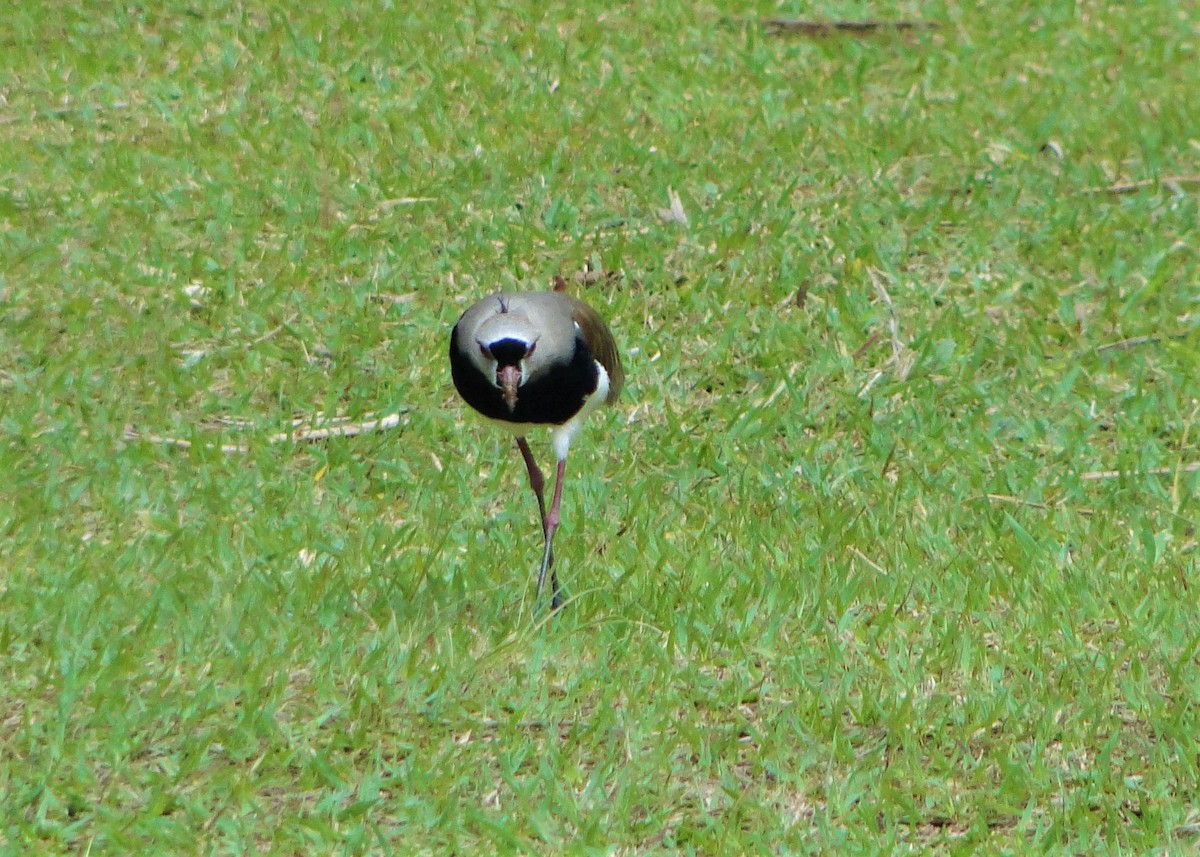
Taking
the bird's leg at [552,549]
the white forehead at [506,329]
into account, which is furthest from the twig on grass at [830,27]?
the white forehead at [506,329]

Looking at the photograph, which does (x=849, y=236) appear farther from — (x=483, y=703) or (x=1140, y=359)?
(x=483, y=703)

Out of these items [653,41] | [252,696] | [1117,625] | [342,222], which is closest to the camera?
[252,696]

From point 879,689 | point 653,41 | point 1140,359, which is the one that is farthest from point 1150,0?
point 879,689

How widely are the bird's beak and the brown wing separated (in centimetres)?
42

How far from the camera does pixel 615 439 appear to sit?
6.00 meters

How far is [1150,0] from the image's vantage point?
9.36 metres

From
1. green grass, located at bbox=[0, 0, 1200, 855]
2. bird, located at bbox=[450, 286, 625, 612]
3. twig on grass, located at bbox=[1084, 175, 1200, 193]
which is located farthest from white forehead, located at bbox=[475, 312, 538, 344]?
twig on grass, located at bbox=[1084, 175, 1200, 193]

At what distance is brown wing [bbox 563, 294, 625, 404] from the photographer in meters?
4.86

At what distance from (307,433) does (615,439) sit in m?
1.11

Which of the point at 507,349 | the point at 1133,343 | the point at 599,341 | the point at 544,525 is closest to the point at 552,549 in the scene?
the point at 544,525

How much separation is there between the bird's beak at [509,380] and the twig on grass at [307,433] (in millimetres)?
1649

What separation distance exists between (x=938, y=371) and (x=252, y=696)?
125 inches

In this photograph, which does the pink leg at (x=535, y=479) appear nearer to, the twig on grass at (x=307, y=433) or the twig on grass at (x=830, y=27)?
the twig on grass at (x=307, y=433)

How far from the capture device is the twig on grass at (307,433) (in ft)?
19.0
